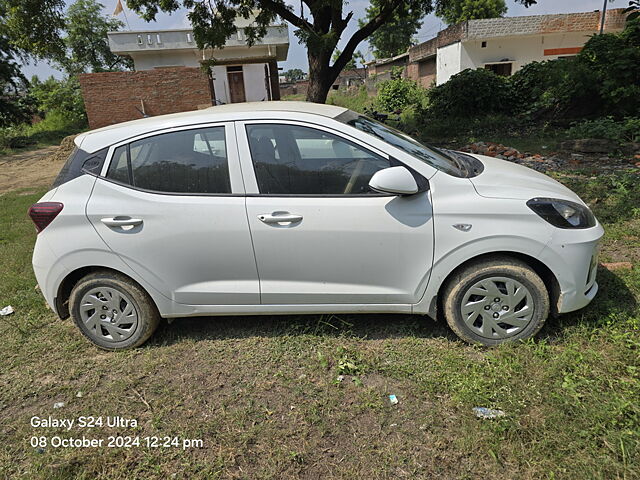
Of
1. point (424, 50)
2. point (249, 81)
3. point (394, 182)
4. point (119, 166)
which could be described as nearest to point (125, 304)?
point (119, 166)

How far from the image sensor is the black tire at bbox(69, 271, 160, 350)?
321 centimetres

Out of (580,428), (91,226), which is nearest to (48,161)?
(91,226)

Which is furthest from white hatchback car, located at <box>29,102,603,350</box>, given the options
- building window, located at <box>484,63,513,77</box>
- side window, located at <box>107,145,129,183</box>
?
building window, located at <box>484,63,513,77</box>

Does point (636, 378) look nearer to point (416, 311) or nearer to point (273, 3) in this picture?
point (416, 311)

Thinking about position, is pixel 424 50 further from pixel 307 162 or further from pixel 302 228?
pixel 302 228

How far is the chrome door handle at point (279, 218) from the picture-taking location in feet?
9.57

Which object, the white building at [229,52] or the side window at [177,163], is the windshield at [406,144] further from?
the white building at [229,52]

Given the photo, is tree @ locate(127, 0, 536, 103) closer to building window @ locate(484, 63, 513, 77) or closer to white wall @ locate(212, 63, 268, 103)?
white wall @ locate(212, 63, 268, 103)

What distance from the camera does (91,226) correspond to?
3.09m


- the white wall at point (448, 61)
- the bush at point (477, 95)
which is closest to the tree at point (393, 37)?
the white wall at point (448, 61)

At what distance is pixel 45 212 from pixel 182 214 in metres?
1.02

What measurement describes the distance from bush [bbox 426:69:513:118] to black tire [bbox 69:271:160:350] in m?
13.6

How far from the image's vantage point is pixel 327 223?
290cm

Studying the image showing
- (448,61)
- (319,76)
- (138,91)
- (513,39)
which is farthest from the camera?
(448,61)
